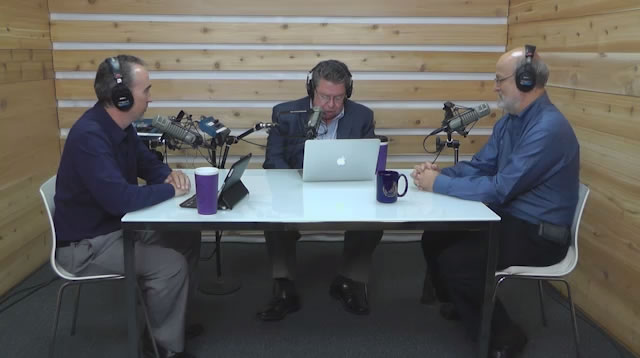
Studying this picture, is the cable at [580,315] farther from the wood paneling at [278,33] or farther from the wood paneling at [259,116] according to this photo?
the wood paneling at [278,33]

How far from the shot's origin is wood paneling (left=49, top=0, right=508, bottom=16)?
348cm

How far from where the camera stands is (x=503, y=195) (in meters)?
2.23

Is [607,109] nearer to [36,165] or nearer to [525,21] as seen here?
[525,21]

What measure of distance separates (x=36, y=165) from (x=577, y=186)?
2.94 m

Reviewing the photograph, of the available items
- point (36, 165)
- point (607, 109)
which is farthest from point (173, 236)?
point (607, 109)

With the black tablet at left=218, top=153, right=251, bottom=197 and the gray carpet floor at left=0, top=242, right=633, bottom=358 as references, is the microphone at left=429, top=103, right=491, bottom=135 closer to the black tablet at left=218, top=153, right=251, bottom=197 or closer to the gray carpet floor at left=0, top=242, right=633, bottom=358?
the gray carpet floor at left=0, top=242, right=633, bottom=358

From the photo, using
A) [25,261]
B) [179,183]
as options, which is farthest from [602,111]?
[25,261]

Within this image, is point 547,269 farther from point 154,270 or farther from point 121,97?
point 121,97

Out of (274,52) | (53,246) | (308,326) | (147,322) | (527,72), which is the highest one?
(274,52)

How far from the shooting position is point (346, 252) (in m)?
2.92

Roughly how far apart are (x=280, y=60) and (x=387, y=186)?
175 centimetres

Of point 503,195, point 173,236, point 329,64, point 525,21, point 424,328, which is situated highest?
point 525,21

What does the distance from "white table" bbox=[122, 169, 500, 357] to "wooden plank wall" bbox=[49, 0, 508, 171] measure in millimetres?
1478

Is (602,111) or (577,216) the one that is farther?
(602,111)
